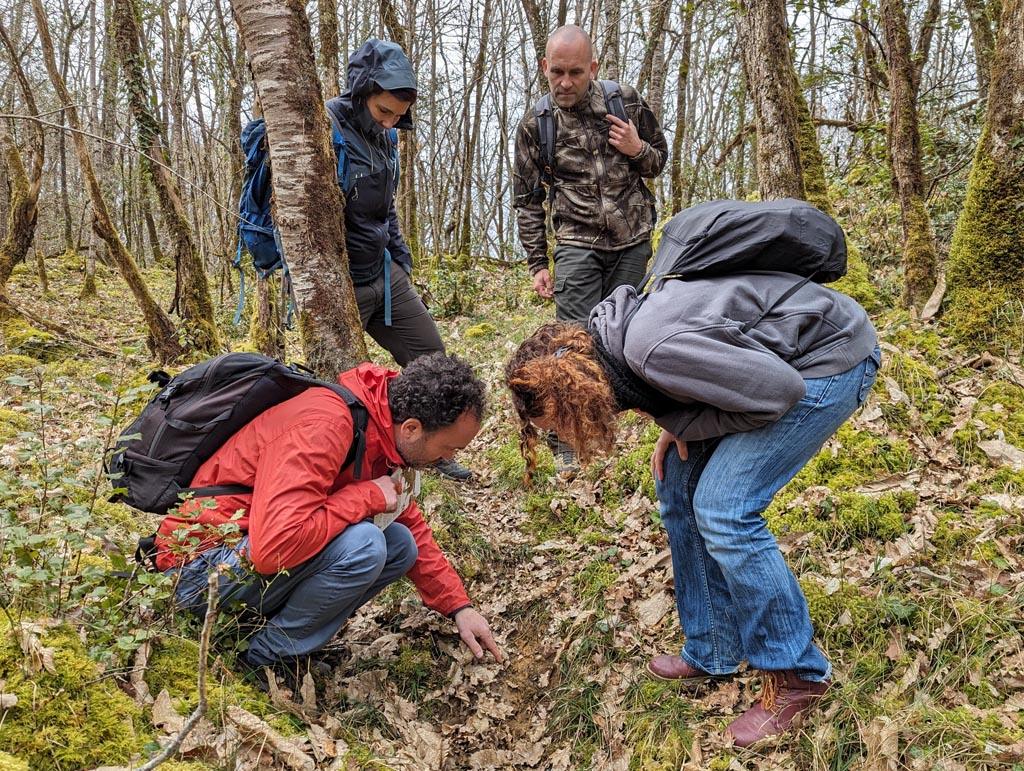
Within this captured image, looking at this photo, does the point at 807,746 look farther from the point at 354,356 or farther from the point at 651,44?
the point at 651,44

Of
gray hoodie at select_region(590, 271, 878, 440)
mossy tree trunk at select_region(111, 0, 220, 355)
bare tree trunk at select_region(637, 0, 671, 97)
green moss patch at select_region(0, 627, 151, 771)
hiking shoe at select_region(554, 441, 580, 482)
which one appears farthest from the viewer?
bare tree trunk at select_region(637, 0, 671, 97)

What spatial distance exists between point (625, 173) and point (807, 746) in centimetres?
368

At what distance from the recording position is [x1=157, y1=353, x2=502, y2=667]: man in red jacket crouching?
260 cm

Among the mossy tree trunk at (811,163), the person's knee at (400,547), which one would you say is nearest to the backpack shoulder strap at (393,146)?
the person's knee at (400,547)

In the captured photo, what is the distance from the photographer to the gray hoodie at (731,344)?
82.9 inches

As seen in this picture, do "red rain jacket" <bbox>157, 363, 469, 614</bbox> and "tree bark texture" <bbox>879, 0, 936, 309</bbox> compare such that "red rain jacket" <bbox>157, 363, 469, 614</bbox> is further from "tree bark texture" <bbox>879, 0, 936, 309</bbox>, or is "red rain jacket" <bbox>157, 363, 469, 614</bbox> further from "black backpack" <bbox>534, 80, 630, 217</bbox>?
"tree bark texture" <bbox>879, 0, 936, 309</bbox>

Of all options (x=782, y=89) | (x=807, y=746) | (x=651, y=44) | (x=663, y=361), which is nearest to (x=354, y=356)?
(x=663, y=361)

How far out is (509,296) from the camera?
10.9 metres

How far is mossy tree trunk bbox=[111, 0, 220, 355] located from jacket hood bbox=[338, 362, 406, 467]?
413 cm

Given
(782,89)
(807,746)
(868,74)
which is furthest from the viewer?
(868,74)

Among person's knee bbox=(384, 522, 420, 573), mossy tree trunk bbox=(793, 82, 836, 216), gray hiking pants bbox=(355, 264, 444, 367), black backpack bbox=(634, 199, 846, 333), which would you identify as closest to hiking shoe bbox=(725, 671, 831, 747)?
black backpack bbox=(634, 199, 846, 333)

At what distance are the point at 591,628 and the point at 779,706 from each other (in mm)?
1105

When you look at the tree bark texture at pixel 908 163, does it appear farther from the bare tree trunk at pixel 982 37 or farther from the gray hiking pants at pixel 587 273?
the bare tree trunk at pixel 982 37

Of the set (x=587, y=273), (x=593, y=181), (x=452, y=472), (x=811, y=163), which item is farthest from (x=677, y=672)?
(x=811, y=163)
